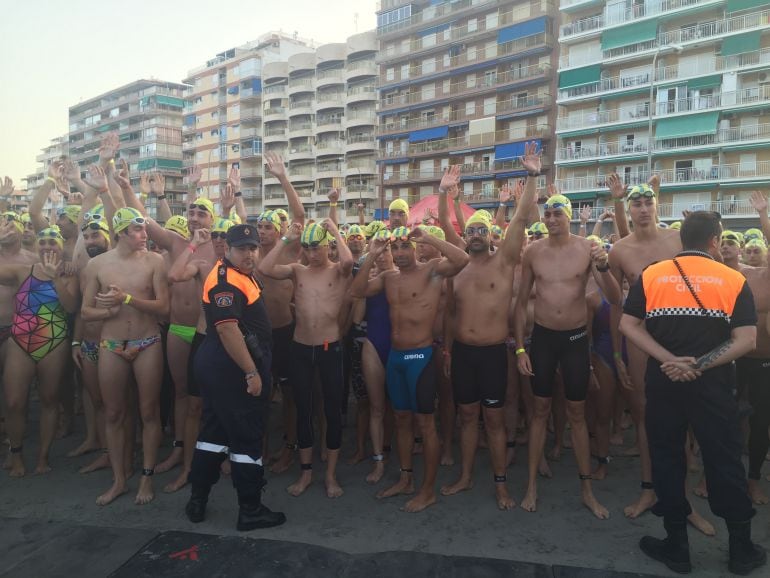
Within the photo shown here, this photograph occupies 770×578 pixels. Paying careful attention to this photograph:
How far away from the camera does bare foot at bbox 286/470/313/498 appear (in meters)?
5.00

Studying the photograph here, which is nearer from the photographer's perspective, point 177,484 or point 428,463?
point 428,463

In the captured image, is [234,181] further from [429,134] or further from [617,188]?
[429,134]

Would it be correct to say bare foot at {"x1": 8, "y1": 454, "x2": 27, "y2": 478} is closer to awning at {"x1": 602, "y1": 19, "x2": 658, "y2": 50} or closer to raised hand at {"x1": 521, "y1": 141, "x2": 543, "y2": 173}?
raised hand at {"x1": 521, "y1": 141, "x2": 543, "y2": 173}

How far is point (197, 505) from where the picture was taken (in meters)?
4.41

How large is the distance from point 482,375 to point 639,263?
1.93 m

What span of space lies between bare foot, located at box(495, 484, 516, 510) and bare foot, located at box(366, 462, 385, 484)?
1257 mm

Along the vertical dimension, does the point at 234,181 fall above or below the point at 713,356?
above

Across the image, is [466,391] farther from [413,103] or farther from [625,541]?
[413,103]

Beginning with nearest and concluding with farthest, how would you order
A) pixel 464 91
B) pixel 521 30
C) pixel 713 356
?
pixel 713 356 → pixel 521 30 → pixel 464 91

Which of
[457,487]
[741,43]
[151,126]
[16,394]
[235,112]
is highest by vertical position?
[151,126]

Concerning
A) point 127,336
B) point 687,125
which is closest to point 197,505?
point 127,336

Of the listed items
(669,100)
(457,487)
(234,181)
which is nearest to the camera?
(457,487)

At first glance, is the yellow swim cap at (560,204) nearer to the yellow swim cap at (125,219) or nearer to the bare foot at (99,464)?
the yellow swim cap at (125,219)

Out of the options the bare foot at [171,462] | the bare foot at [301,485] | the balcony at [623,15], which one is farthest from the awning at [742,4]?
the bare foot at [171,462]
